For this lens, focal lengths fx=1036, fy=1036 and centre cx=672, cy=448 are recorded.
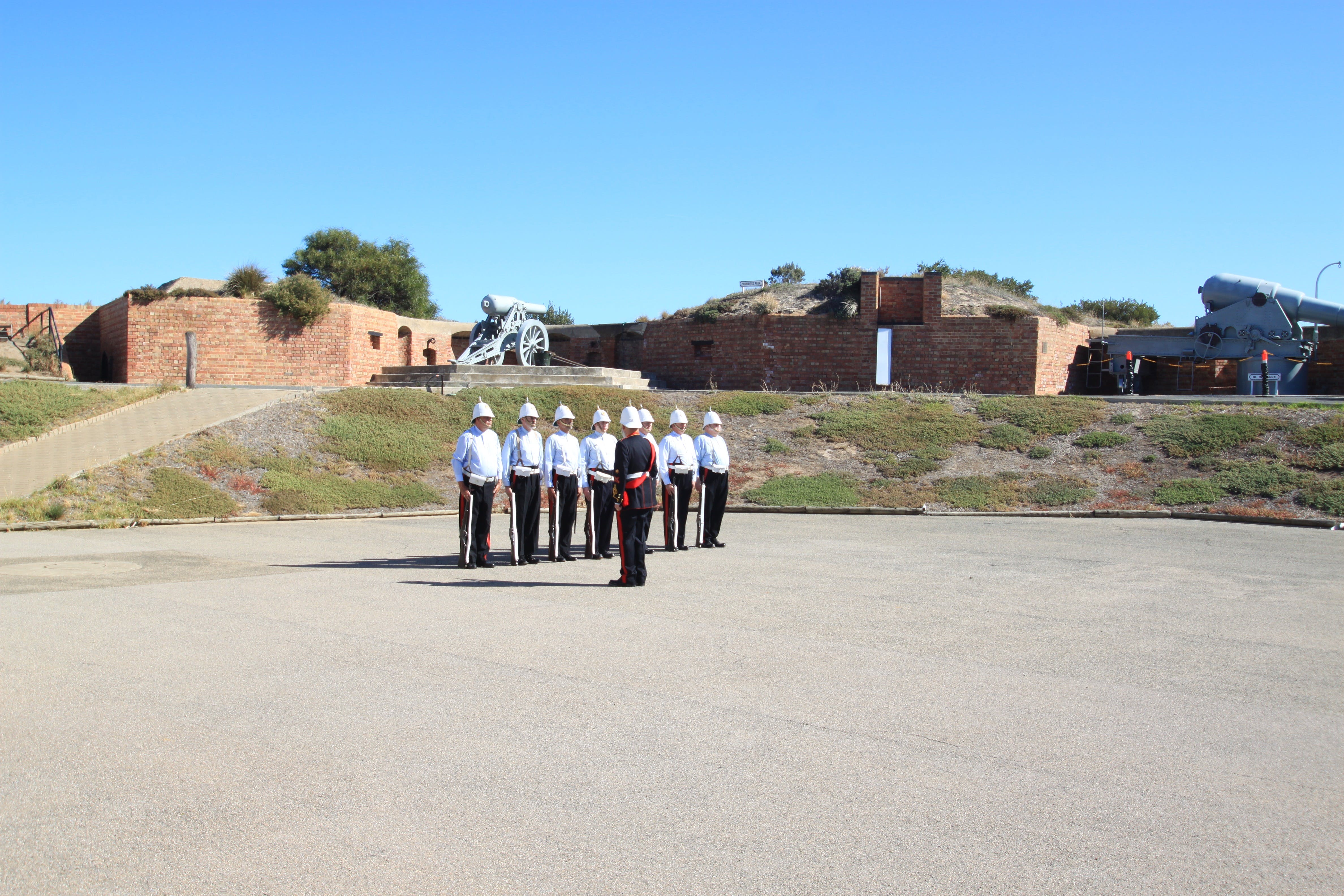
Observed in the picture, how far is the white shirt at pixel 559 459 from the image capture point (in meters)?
12.8

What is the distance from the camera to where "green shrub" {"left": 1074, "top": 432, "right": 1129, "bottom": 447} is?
858 inches

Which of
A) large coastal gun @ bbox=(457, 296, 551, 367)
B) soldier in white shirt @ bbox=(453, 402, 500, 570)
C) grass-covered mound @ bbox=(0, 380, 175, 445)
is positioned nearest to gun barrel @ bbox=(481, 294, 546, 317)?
large coastal gun @ bbox=(457, 296, 551, 367)

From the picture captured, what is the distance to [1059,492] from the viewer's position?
19.2 meters

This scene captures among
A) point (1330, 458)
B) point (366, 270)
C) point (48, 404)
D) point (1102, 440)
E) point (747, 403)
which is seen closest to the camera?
point (1330, 458)

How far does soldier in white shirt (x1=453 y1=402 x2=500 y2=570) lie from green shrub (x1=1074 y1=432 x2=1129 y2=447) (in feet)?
48.2

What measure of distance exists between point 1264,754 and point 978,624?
3114 millimetres

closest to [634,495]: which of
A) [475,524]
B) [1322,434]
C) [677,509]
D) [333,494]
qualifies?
[475,524]

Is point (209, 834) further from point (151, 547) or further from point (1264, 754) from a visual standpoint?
point (151, 547)

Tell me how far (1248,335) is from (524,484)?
26.9 metres

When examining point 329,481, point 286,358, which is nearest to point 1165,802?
point 329,481

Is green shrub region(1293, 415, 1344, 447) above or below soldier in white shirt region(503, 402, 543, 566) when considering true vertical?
above

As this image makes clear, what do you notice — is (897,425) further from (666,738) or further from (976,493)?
(666,738)

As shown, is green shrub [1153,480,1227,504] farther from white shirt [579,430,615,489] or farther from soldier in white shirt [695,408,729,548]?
white shirt [579,430,615,489]

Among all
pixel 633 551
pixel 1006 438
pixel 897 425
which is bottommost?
pixel 633 551
